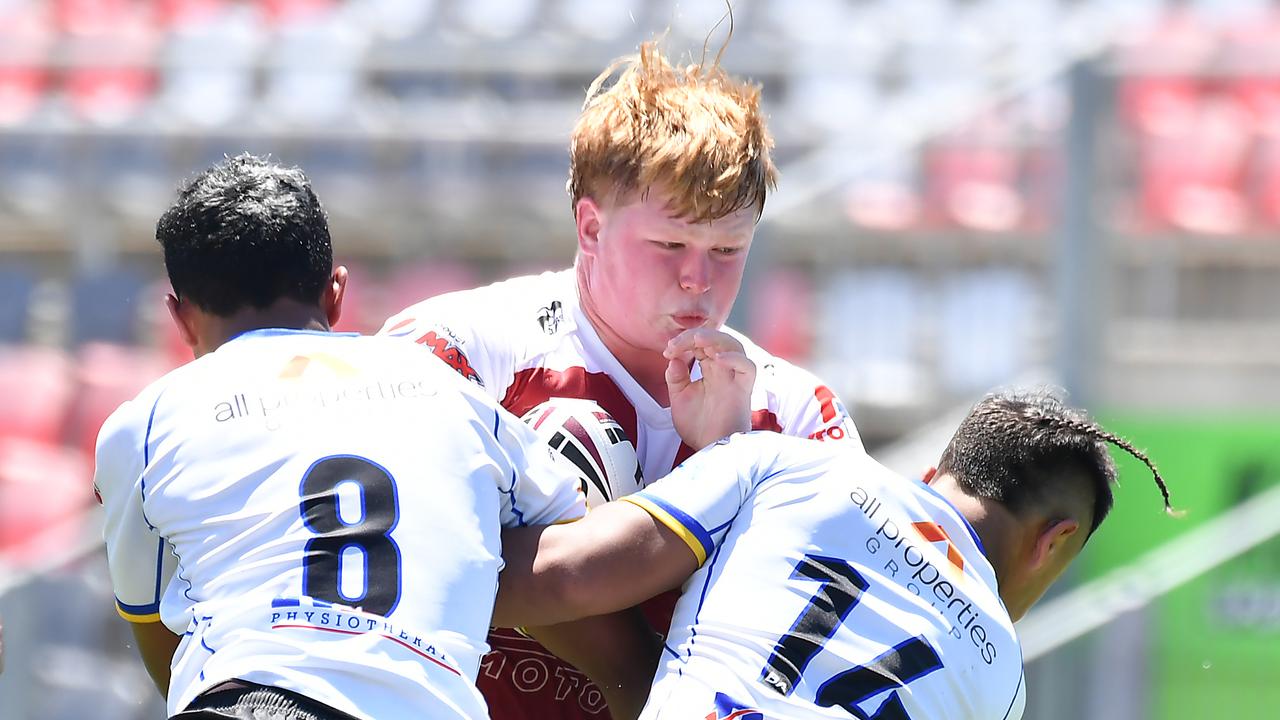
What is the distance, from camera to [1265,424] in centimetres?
602

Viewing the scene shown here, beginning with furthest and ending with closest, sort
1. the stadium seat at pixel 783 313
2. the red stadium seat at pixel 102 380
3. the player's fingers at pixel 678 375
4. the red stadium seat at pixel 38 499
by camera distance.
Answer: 1. the red stadium seat at pixel 102 380
2. the red stadium seat at pixel 38 499
3. the stadium seat at pixel 783 313
4. the player's fingers at pixel 678 375

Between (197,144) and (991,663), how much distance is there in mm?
7367

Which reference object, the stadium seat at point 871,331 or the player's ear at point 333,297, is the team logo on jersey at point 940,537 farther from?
the stadium seat at point 871,331

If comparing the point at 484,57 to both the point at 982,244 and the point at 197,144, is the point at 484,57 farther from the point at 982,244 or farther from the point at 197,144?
the point at 982,244

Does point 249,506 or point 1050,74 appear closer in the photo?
point 249,506

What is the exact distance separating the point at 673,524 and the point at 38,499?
653 cm

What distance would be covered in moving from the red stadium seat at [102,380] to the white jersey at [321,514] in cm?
611

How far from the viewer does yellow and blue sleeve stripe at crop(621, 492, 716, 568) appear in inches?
95.2

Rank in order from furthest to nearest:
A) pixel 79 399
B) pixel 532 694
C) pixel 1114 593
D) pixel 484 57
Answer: pixel 484 57, pixel 79 399, pixel 1114 593, pixel 532 694

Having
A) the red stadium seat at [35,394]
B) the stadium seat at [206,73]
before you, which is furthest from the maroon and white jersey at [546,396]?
the stadium seat at [206,73]

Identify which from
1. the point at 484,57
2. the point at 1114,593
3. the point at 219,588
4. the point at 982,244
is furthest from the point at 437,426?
the point at 484,57

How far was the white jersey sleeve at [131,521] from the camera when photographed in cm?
234

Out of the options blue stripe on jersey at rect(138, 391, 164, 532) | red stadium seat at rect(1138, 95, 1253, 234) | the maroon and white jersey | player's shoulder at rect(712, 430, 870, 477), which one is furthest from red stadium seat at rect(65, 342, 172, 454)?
player's shoulder at rect(712, 430, 870, 477)

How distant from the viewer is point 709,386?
9.06 feet
